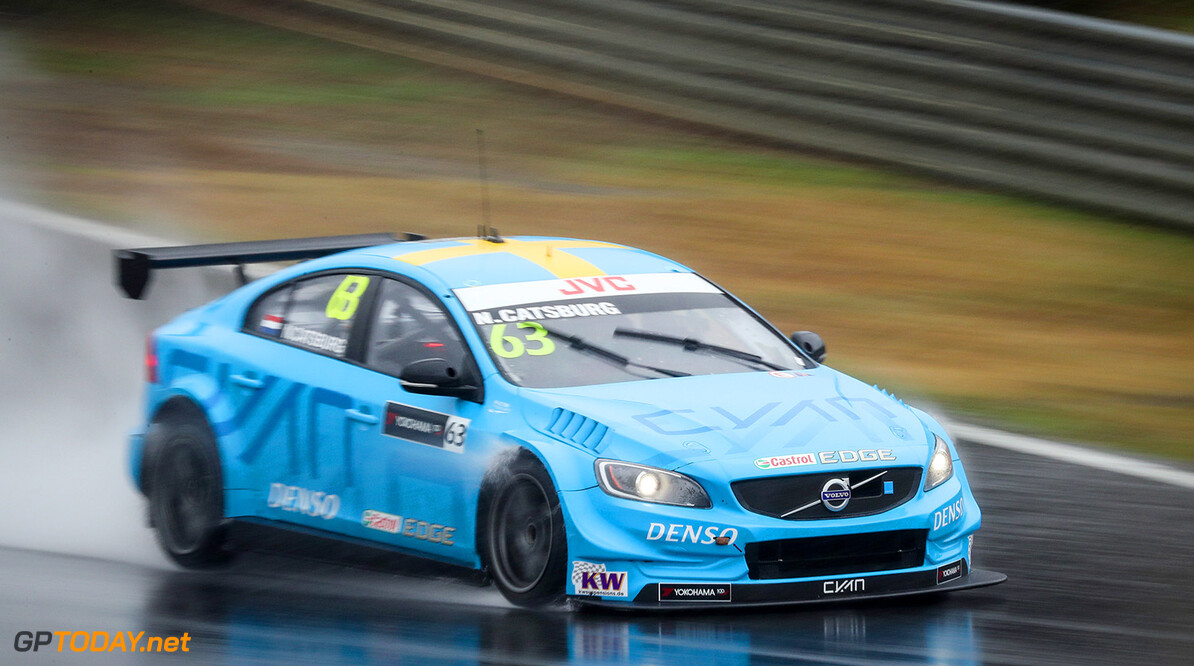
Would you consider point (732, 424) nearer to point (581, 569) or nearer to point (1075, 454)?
point (581, 569)

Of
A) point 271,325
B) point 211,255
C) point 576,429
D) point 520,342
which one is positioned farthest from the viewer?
point 211,255

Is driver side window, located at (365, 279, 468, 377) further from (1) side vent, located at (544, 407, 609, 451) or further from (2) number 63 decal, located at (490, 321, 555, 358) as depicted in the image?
(1) side vent, located at (544, 407, 609, 451)

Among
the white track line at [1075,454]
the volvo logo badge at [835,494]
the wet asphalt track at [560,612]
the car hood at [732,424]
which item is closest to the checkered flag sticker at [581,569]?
the wet asphalt track at [560,612]

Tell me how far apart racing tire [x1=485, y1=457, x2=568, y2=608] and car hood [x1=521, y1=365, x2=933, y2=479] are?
7.4 inches

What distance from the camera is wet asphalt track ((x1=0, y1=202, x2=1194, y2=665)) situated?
216 inches

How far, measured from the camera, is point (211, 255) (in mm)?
8367

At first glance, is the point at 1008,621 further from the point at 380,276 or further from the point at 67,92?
the point at 67,92

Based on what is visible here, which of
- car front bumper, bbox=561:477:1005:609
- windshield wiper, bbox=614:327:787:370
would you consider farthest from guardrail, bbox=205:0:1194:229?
car front bumper, bbox=561:477:1005:609

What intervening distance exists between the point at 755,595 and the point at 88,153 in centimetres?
1143

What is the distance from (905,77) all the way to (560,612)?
8586 mm

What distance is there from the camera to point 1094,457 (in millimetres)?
8766

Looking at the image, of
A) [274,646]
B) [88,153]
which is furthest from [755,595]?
[88,153]

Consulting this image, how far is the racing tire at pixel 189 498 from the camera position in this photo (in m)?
7.43

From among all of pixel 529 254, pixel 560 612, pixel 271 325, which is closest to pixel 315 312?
pixel 271 325
